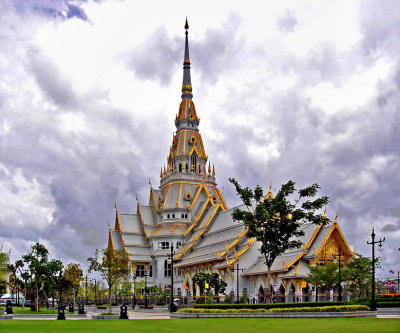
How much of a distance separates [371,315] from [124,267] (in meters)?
27.1

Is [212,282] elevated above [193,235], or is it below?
below

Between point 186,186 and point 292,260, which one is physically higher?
point 186,186

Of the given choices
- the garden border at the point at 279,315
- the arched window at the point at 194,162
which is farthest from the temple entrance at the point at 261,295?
the arched window at the point at 194,162

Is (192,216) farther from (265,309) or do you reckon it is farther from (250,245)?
(265,309)

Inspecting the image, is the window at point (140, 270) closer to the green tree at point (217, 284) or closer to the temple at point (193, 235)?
the temple at point (193, 235)

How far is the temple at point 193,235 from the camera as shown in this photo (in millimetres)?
60688

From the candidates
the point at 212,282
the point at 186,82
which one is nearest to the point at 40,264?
the point at 212,282

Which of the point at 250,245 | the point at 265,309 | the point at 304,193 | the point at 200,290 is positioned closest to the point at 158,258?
the point at 200,290

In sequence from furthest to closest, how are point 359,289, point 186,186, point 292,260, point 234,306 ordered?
point 186,186
point 292,260
point 359,289
point 234,306

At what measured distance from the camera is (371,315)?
30.5 metres

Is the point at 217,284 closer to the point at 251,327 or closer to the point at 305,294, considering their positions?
the point at 305,294

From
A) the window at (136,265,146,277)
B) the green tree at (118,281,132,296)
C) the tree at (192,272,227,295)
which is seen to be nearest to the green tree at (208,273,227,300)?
the tree at (192,272,227,295)

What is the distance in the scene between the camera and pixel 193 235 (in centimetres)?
8931

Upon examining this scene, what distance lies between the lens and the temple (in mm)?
60688
